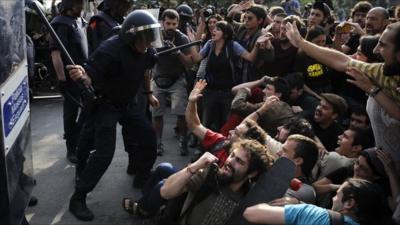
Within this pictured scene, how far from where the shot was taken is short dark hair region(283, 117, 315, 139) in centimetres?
383

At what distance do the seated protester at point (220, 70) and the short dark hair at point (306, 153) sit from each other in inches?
74.5

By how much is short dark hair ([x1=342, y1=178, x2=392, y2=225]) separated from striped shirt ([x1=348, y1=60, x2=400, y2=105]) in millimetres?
641

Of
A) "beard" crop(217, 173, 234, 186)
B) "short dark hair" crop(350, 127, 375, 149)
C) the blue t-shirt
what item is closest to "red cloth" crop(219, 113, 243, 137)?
"short dark hair" crop(350, 127, 375, 149)

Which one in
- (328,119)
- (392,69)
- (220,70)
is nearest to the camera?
(392,69)

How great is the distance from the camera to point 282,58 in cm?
520

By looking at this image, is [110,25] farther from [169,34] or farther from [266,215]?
[266,215]

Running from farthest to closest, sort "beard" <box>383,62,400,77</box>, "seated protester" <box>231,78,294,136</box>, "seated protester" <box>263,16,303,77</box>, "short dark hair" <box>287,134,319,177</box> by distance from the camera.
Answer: "seated protester" <box>263,16,303,77</box> → "seated protester" <box>231,78,294,136</box> → "short dark hair" <box>287,134,319,177</box> → "beard" <box>383,62,400,77</box>

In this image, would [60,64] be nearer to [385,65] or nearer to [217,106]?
[217,106]

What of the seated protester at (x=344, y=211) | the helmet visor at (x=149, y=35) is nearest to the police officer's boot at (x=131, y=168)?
the helmet visor at (x=149, y=35)

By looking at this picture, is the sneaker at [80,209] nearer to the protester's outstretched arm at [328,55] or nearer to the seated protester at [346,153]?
the seated protester at [346,153]

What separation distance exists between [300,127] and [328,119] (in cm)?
55

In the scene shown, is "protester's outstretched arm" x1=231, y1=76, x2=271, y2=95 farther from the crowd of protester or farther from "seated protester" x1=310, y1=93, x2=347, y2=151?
"seated protester" x1=310, y1=93, x2=347, y2=151

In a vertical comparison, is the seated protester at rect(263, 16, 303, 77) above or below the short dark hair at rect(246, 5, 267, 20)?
below

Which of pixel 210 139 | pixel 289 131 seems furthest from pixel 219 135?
pixel 289 131
